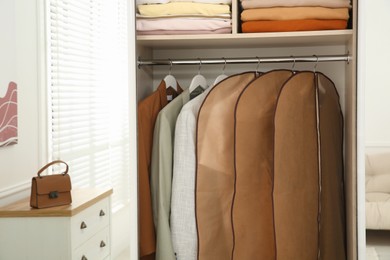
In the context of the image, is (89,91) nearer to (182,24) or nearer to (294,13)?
(182,24)

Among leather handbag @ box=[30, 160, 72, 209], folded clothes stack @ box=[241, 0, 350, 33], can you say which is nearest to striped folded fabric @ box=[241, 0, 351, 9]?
folded clothes stack @ box=[241, 0, 350, 33]

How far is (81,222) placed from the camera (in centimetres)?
219

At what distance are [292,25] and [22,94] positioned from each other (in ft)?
4.50

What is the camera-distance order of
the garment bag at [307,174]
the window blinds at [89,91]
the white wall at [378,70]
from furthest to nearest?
1. the window blinds at [89,91]
2. the white wall at [378,70]
3. the garment bag at [307,174]

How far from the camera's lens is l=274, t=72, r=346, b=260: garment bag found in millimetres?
2053

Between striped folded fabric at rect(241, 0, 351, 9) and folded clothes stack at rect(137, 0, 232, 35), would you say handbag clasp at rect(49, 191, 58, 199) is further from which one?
striped folded fabric at rect(241, 0, 351, 9)

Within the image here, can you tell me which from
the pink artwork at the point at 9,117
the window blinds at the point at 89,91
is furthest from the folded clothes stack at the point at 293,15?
the window blinds at the point at 89,91

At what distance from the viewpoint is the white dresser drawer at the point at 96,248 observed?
7.24ft

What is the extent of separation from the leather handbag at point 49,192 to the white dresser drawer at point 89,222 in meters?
0.10

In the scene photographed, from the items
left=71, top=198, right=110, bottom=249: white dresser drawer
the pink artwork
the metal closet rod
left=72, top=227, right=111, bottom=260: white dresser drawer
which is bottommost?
left=72, top=227, right=111, bottom=260: white dresser drawer

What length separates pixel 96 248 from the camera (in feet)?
→ 7.95

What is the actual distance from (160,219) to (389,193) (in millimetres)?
1076

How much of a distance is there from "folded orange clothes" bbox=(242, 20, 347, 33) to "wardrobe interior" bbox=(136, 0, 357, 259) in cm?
3

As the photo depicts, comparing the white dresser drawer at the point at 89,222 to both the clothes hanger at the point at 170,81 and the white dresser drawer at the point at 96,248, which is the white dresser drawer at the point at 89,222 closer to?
the white dresser drawer at the point at 96,248
